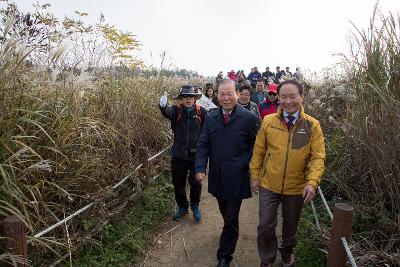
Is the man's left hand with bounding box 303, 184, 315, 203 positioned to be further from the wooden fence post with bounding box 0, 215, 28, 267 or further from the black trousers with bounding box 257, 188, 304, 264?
the wooden fence post with bounding box 0, 215, 28, 267

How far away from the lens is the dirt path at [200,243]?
397 cm

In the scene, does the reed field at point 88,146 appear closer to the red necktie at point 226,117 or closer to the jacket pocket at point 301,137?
the jacket pocket at point 301,137

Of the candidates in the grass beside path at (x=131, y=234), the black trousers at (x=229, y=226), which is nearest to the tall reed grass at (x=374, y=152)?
the black trousers at (x=229, y=226)

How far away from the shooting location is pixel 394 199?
3.30 meters

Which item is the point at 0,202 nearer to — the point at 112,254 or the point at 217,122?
the point at 112,254

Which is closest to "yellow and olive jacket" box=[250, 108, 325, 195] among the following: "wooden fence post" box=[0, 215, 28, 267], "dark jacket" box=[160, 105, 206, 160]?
"dark jacket" box=[160, 105, 206, 160]

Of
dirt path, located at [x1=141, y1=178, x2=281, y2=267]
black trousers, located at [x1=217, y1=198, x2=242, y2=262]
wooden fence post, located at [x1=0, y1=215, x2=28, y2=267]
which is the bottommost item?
dirt path, located at [x1=141, y1=178, x2=281, y2=267]

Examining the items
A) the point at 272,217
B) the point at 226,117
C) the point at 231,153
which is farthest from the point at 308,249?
the point at 226,117

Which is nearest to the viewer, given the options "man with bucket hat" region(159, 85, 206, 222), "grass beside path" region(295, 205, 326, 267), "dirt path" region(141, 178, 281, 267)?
"grass beside path" region(295, 205, 326, 267)

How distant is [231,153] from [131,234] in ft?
5.50

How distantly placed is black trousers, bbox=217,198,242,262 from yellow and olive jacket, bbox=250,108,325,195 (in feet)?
1.36

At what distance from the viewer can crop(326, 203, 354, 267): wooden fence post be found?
→ 2711 millimetres

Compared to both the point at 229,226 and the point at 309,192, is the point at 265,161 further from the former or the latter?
the point at 229,226

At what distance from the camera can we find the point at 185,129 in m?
4.67
